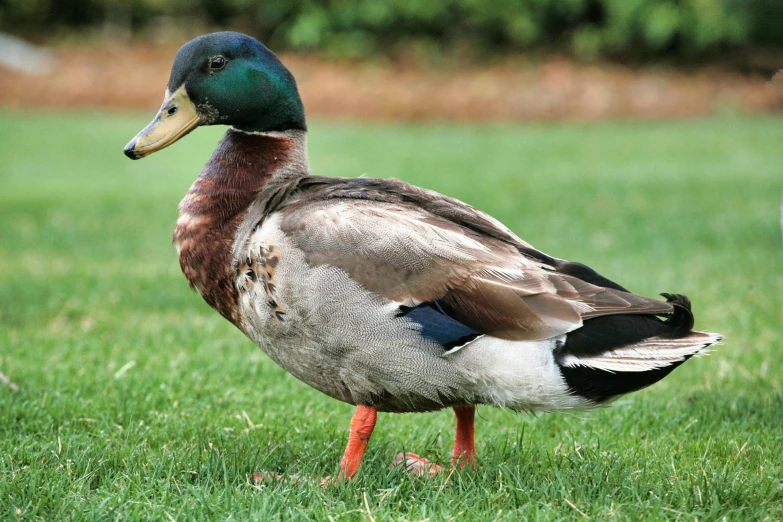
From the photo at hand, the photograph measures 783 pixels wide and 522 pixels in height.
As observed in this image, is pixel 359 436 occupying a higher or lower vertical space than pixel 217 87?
lower

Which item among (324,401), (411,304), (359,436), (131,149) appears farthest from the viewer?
(324,401)

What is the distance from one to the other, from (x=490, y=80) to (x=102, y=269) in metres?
12.9

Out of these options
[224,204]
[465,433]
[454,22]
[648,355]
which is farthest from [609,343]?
[454,22]

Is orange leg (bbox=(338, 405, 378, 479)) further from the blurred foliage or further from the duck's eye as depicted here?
the blurred foliage

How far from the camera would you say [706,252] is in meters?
7.15

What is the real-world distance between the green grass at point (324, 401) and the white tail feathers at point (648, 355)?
384 millimetres

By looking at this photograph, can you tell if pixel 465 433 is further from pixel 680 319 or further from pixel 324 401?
pixel 324 401

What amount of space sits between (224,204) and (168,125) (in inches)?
13.5

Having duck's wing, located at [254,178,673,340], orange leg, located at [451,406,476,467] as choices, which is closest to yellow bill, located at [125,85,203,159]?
duck's wing, located at [254,178,673,340]

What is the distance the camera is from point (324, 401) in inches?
158

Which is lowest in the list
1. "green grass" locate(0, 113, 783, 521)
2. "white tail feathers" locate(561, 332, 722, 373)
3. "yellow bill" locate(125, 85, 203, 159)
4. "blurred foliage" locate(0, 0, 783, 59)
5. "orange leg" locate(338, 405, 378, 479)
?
"green grass" locate(0, 113, 783, 521)

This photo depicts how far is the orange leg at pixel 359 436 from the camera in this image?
9.57ft

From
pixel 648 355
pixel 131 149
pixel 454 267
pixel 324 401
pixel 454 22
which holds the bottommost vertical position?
pixel 324 401

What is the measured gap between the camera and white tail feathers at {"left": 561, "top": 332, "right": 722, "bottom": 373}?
2.58 meters
